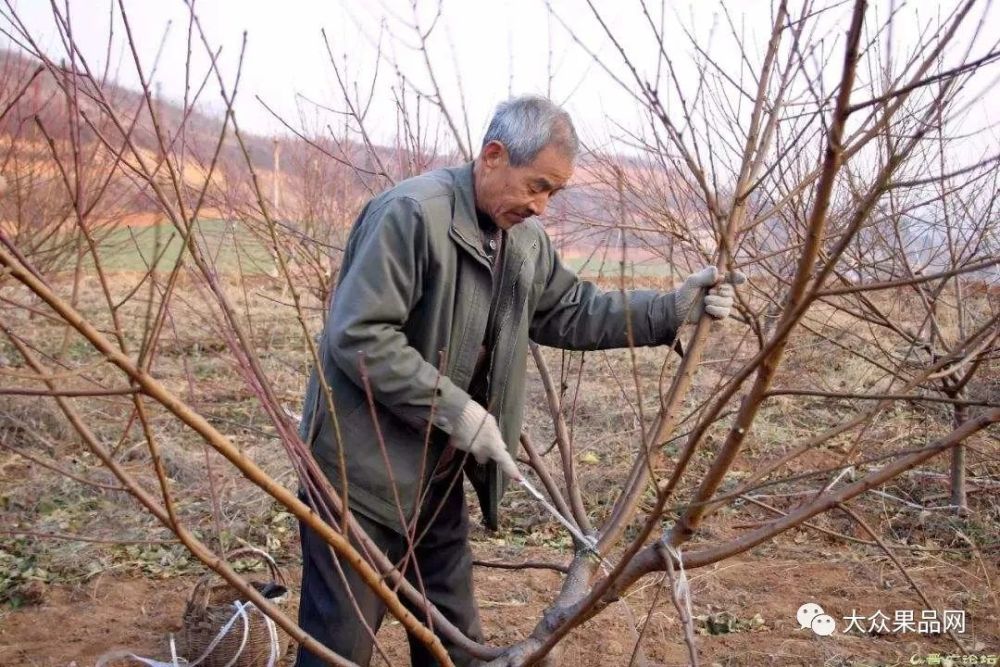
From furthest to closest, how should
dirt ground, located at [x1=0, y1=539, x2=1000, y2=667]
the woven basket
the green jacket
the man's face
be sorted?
dirt ground, located at [x1=0, y1=539, x2=1000, y2=667]
the woven basket
the man's face
the green jacket

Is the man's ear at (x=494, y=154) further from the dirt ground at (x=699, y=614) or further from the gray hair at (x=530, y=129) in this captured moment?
the dirt ground at (x=699, y=614)

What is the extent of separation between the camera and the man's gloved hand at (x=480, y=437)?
6.81ft

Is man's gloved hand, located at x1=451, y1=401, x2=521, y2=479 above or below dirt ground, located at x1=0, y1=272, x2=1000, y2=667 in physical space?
above

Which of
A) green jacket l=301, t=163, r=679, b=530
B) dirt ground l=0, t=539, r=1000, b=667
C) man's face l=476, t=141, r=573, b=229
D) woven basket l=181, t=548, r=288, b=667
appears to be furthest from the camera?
dirt ground l=0, t=539, r=1000, b=667

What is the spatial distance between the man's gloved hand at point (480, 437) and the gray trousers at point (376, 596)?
0.39 ft

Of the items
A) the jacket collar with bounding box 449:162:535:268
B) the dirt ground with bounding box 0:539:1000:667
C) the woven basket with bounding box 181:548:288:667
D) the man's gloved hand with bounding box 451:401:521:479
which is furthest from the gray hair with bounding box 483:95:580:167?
the dirt ground with bounding box 0:539:1000:667

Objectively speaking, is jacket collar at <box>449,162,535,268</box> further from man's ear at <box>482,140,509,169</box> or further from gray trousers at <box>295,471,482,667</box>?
gray trousers at <box>295,471,482,667</box>

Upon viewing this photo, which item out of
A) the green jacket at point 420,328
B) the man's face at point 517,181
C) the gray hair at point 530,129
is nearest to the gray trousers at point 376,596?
the green jacket at point 420,328

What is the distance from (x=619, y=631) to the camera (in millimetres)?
3664

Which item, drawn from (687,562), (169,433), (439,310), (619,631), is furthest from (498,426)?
(169,433)

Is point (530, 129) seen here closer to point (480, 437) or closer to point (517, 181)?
point (517, 181)

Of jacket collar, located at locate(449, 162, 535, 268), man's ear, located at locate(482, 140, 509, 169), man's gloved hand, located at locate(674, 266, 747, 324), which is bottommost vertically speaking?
man's gloved hand, located at locate(674, 266, 747, 324)

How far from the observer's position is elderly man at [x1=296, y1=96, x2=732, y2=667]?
2.03 metres

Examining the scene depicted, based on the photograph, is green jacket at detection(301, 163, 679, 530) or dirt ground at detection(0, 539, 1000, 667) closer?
green jacket at detection(301, 163, 679, 530)
